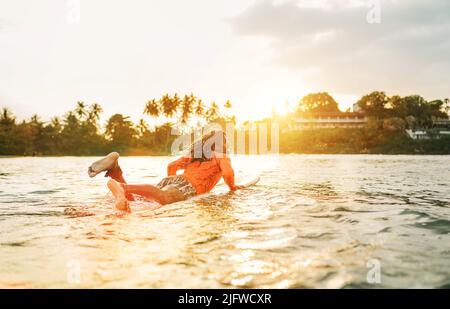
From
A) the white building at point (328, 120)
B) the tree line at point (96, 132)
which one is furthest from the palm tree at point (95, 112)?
the white building at point (328, 120)

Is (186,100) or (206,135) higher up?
(186,100)

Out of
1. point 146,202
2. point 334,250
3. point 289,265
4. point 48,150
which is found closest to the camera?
point 289,265

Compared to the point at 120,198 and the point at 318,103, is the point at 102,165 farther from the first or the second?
the point at 318,103

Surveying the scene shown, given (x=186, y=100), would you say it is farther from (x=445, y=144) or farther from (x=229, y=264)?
(x=229, y=264)

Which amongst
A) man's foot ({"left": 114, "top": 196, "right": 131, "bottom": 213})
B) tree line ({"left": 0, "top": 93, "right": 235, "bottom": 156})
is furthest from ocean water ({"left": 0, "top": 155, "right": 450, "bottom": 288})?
tree line ({"left": 0, "top": 93, "right": 235, "bottom": 156})

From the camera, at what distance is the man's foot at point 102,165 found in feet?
18.1

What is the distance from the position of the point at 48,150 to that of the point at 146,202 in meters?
66.8

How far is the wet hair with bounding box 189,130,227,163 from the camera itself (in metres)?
6.77

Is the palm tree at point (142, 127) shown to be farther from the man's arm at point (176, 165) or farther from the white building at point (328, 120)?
the man's arm at point (176, 165)

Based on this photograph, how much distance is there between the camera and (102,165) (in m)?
5.61

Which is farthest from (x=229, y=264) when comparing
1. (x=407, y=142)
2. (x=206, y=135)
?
(x=407, y=142)

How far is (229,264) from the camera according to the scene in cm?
307

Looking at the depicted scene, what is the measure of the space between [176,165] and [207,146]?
69 cm
